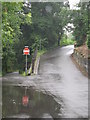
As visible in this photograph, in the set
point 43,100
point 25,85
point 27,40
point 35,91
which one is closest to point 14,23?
point 25,85

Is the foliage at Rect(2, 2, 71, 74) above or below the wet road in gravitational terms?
above

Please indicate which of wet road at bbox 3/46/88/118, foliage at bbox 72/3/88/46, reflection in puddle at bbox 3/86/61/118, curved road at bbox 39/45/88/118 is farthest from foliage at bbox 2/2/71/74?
reflection in puddle at bbox 3/86/61/118

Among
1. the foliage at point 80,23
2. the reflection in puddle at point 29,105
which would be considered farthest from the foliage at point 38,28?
the reflection in puddle at point 29,105

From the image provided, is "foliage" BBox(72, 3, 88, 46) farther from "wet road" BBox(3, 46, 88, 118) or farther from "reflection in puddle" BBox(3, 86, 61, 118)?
"reflection in puddle" BBox(3, 86, 61, 118)

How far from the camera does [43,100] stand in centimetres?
1101

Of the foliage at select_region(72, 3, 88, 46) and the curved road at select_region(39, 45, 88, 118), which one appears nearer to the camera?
the curved road at select_region(39, 45, 88, 118)

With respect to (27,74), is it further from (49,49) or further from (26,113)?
(49,49)

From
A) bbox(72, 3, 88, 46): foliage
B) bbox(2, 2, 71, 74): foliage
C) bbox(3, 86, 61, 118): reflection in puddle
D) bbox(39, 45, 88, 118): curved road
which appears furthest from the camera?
bbox(2, 2, 71, 74): foliage

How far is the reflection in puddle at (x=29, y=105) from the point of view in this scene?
8.84m

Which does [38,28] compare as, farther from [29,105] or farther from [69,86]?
[29,105]

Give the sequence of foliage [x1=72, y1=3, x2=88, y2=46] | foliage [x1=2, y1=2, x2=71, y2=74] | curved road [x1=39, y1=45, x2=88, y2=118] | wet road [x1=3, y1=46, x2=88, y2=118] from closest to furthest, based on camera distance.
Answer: wet road [x1=3, y1=46, x2=88, y2=118] < curved road [x1=39, y1=45, x2=88, y2=118] < foliage [x1=72, y1=3, x2=88, y2=46] < foliage [x1=2, y1=2, x2=71, y2=74]

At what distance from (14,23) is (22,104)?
24.5ft

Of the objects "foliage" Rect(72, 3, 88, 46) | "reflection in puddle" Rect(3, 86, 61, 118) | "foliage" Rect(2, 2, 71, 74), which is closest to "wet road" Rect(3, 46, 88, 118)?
"reflection in puddle" Rect(3, 86, 61, 118)

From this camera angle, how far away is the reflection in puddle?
8.84 m
